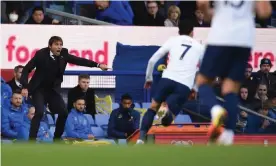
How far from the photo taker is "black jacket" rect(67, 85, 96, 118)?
19.1 m

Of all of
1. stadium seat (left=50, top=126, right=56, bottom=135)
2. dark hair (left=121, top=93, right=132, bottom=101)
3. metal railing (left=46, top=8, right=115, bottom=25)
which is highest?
metal railing (left=46, top=8, right=115, bottom=25)

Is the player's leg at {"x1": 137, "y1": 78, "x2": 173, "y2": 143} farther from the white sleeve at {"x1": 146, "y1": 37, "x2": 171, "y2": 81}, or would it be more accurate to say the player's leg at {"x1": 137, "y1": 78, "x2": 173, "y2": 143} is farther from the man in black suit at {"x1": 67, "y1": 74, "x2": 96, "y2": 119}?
the man in black suit at {"x1": 67, "y1": 74, "x2": 96, "y2": 119}

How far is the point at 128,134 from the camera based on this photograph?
1898 cm

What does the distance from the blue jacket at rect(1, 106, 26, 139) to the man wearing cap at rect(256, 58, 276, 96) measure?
14.9 ft

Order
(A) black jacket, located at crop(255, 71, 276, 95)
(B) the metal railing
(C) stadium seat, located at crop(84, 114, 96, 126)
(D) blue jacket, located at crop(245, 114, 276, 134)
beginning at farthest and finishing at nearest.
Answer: (B) the metal railing
(A) black jacket, located at crop(255, 71, 276, 95)
(C) stadium seat, located at crop(84, 114, 96, 126)
(D) blue jacket, located at crop(245, 114, 276, 134)

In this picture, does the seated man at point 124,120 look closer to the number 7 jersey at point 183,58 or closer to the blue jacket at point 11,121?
the blue jacket at point 11,121

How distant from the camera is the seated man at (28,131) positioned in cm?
1811

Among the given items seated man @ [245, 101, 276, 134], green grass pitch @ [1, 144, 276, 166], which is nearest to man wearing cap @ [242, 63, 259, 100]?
seated man @ [245, 101, 276, 134]

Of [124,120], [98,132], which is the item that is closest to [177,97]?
[124,120]

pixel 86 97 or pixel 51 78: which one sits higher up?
pixel 51 78

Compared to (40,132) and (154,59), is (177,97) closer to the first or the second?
(154,59)

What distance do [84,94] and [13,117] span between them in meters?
1.60

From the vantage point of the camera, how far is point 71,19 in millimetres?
22172

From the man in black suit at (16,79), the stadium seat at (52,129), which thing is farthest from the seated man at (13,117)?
the man in black suit at (16,79)
